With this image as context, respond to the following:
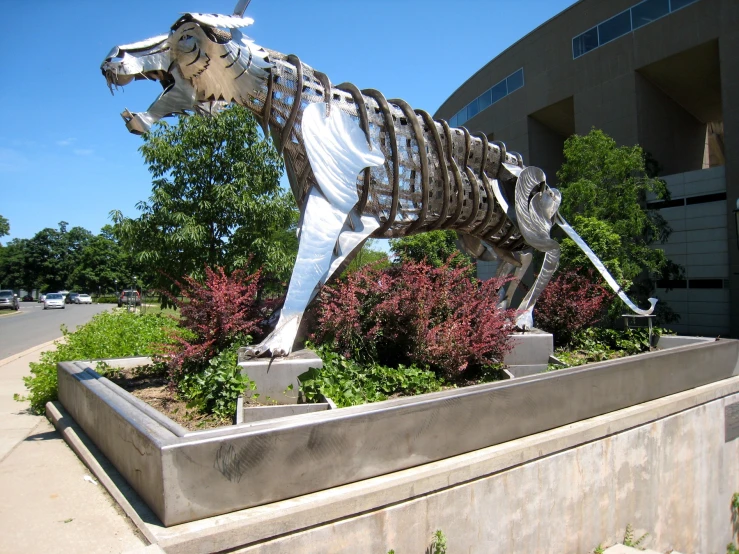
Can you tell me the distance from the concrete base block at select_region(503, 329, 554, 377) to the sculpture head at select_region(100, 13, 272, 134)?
4487 mm

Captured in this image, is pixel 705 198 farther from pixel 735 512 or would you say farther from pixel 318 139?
pixel 318 139

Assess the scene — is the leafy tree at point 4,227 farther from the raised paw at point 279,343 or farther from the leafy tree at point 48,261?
the raised paw at point 279,343

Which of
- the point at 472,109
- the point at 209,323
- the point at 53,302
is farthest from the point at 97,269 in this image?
the point at 209,323

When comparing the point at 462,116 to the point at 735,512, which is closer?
the point at 735,512

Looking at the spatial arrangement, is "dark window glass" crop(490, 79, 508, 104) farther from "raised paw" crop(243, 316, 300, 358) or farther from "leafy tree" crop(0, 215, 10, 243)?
"leafy tree" crop(0, 215, 10, 243)

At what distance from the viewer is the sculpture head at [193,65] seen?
187 inches

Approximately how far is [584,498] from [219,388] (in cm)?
344

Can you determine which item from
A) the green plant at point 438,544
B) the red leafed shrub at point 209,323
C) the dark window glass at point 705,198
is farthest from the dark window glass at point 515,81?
the green plant at point 438,544

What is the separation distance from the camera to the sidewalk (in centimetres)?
279

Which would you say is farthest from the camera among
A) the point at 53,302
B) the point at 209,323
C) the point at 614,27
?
the point at 53,302

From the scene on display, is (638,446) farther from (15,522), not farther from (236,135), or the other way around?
(236,135)

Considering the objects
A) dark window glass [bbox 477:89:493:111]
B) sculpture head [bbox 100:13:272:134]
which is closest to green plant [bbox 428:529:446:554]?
sculpture head [bbox 100:13:272:134]

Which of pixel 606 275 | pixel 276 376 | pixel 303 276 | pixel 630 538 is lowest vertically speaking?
pixel 630 538

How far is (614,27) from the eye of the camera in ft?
62.3
